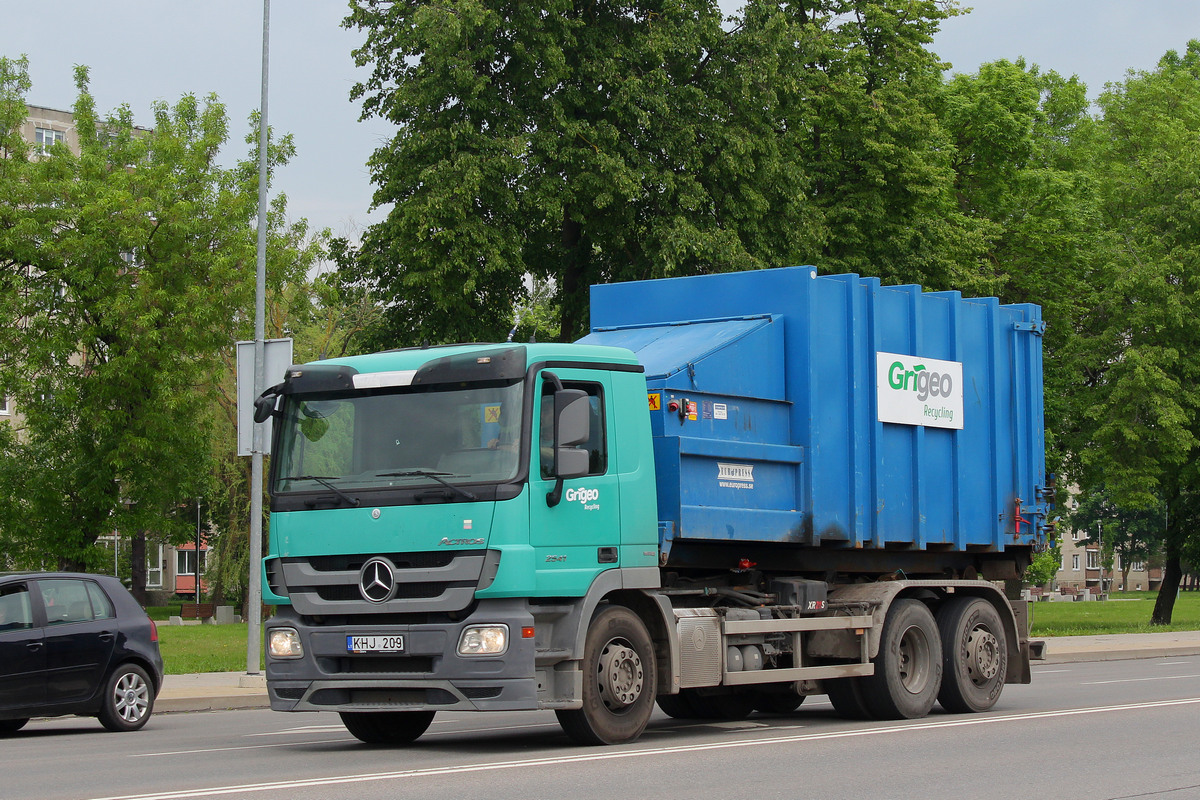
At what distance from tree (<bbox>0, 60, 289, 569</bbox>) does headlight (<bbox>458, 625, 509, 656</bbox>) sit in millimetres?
20519

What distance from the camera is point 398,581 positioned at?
33.7ft

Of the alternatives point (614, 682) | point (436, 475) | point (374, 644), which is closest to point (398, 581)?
point (374, 644)

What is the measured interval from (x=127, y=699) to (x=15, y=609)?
1.48 m

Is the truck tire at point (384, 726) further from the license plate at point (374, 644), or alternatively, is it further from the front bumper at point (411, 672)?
the license plate at point (374, 644)

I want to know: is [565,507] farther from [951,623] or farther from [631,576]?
[951,623]

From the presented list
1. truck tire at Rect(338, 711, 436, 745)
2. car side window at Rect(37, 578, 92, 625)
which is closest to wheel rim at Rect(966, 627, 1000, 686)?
truck tire at Rect(338, 711, 436, 745)

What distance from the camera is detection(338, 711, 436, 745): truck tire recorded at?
1186cm

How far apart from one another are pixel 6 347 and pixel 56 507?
3.73 metres

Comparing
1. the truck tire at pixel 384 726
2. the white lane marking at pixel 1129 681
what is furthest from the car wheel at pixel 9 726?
the white lane marking at pixel 1129 681

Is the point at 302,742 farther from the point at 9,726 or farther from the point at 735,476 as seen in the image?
the point at 735,476

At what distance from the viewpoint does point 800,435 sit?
1280cm

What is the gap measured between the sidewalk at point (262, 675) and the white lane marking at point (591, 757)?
448 cm

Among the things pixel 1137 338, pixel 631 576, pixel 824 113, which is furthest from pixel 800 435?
pixel 1137 338

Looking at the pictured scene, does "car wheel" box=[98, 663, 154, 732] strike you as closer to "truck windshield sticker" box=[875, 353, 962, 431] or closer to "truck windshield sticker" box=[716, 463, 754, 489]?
"truck windshield sticker" box=[716, 463, 754, 489]
